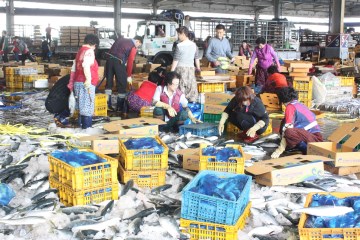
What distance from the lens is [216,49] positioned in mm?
11000

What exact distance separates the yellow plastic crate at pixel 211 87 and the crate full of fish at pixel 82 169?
5.54m

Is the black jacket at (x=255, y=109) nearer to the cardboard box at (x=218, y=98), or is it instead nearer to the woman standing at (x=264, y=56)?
the cardboard box at (x=218, y=98)

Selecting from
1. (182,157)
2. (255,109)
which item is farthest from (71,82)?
(255,109)

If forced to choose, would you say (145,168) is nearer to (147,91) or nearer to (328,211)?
(328,211)

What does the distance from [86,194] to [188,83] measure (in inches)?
196

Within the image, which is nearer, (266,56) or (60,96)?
(60,96)

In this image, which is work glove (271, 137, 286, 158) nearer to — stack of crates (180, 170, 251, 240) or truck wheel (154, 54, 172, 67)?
stack of crates (180, 170, 251, 240)

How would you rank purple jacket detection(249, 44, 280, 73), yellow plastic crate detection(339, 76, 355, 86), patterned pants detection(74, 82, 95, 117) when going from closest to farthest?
patterned pants detection(74, 82, 95, 117) → purple jacket detection(249, 44, 280, 73) → yellow plastic crate detection(339, 76, 355, 86)

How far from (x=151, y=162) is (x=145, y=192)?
309 mm

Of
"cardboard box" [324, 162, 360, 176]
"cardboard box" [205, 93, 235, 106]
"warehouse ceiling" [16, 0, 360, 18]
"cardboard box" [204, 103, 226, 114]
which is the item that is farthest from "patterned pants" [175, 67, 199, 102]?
"warehouse ceiling" [16, 0, 360, 18]

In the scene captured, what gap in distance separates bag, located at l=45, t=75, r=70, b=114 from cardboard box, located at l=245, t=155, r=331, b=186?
3861mm

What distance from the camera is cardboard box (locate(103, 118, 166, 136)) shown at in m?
6.33

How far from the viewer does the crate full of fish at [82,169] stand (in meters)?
4.17

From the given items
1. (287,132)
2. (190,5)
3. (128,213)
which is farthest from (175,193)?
(190,5)
